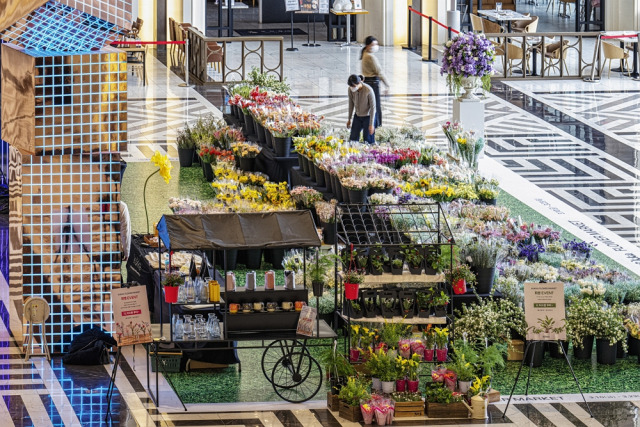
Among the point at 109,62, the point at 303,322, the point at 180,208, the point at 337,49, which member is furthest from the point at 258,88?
the point at 337,49

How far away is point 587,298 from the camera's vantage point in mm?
10211

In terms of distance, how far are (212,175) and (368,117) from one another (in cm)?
210

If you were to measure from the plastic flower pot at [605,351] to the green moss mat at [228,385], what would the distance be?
2.18m

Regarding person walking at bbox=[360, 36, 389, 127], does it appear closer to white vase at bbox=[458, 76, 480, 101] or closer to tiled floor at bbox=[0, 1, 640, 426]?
white vase at bbox=[458, 76, 480, 101]

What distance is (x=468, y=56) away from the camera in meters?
16.4

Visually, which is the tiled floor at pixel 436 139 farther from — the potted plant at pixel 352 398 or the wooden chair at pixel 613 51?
the wooden chair at pixel 613 51

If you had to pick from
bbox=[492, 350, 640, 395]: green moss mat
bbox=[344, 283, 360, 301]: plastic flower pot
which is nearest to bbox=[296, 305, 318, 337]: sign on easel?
bbox=[344, 283, 360, 301]: plastic flower pot

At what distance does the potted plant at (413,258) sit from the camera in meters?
9.51

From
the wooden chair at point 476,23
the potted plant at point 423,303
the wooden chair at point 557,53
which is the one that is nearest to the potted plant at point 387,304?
the potted plant at point 423,303

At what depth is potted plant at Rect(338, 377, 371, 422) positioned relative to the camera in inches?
344

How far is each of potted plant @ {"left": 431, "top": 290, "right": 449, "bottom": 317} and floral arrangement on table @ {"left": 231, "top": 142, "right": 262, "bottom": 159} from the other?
6.10m

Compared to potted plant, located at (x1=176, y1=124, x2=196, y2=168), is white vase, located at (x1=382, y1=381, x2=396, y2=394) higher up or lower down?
lower down

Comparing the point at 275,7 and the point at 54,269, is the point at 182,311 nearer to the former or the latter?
the point at 54,269

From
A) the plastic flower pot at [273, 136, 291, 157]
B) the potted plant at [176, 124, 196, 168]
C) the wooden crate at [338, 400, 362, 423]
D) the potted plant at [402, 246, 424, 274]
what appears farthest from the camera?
the potted plant at [176, 124, 196, 168]
